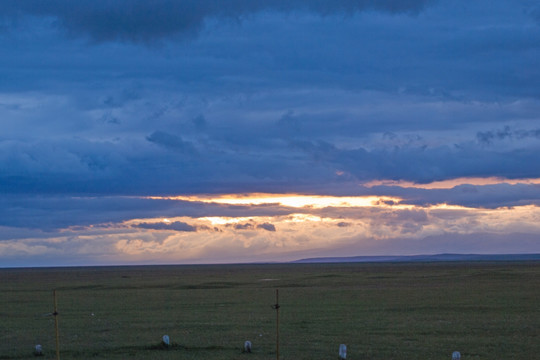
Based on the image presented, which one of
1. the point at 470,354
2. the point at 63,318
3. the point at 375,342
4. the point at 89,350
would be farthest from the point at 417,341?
the point at 63,318

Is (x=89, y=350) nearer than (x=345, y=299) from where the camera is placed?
Yes

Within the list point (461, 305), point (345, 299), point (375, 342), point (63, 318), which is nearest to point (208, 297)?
point (345, 299)

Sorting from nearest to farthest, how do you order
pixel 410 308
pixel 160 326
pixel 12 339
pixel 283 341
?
pixel 283 341
pixel 12 339
pixel 160 326
pixel 410 308

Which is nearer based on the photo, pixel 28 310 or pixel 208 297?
pixel 28 310

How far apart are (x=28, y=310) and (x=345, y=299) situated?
22.4m

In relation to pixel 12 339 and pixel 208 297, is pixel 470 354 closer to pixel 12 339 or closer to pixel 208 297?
pixel 12 339

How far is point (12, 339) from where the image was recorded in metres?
29.5

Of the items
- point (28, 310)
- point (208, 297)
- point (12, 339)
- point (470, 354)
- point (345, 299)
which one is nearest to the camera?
point (470, 354)

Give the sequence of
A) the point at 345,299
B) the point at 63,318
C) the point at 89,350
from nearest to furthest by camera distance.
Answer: the point at 89,350 < the point at 63,318 < the point at 345,299

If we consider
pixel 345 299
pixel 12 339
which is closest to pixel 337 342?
pixel 12 339

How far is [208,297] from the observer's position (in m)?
56.1

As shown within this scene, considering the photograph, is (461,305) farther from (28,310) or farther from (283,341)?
(28,310)

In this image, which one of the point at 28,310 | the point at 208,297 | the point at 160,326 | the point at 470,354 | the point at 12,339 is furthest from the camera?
the point at 208,297

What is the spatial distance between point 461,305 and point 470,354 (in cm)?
1985
